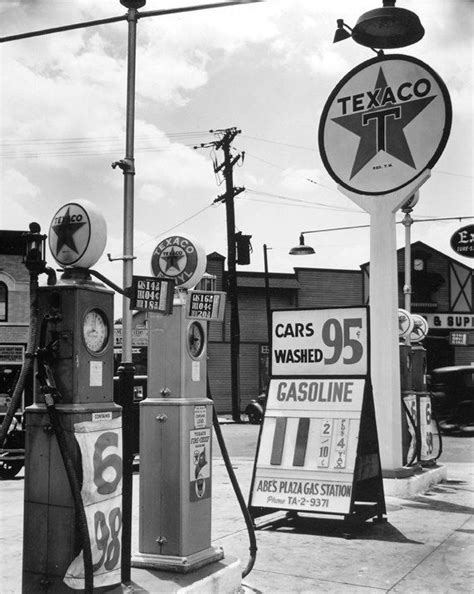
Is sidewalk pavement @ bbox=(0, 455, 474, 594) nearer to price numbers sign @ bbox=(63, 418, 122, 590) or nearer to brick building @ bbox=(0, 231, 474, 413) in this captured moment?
price numbers sign @ bbox=(63, 418, 122, 590)

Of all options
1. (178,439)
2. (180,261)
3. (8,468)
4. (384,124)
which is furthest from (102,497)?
(8,468)

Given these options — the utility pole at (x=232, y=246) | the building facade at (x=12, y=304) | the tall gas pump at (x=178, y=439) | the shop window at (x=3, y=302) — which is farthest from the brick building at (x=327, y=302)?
the tall gas pump at (x=178, y=439)

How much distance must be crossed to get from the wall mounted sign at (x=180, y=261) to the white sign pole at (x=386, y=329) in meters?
4.19

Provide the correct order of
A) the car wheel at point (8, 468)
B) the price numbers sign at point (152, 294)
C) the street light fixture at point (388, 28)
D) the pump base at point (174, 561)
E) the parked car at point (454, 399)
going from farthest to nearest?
the parked car at point (454, 399), the car wheel at point (8, 468), the street light fixture at point (388, 28), the pump base at point (174, 561), the price numbers sign at point (152, 294)

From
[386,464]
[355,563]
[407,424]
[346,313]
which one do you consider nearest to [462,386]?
[407,424]

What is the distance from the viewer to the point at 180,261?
5859 mm

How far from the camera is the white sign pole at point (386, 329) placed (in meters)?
9.39

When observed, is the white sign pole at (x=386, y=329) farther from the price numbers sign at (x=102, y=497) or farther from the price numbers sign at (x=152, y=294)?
the price numbers sign at (x=102, y=497)

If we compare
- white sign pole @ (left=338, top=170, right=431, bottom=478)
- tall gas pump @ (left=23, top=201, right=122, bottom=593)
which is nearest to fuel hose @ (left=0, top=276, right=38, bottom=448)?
tall gas pump @ (left=23, top=201, right=122, bottom=593)

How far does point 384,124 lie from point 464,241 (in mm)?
7799

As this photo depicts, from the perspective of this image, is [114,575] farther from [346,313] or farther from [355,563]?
[346,313]

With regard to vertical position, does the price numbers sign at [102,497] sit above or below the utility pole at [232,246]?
below

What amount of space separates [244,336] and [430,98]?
1022 inches

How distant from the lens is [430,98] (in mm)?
9258
